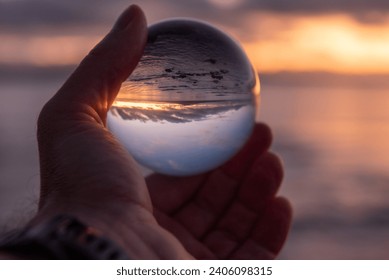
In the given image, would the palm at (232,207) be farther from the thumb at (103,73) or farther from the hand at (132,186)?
the thumb at (103,73)

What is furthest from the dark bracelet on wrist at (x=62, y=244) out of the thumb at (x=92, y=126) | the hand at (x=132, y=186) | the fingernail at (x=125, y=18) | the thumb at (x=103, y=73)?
the fingernail at (x=125, y=18)

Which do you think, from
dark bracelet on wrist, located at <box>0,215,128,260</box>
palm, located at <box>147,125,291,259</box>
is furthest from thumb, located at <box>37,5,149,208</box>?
palm, located at <box>147,125,291,259</box>

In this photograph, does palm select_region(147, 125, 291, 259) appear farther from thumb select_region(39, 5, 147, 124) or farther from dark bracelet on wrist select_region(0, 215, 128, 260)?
dark bracelet on wrist select_region(0, 215, 128, 260)

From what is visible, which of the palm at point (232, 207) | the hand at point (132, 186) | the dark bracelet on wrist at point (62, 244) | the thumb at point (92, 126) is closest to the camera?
the dark bracelet on wrist at point (62, 244)

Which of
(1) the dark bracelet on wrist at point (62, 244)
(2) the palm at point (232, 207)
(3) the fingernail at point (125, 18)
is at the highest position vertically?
(3) the fingernail at point (125, 18)

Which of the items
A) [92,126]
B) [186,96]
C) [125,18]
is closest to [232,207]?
[186,96]

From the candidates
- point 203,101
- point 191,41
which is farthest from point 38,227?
point 191,41

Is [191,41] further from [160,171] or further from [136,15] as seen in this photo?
[160,171]
